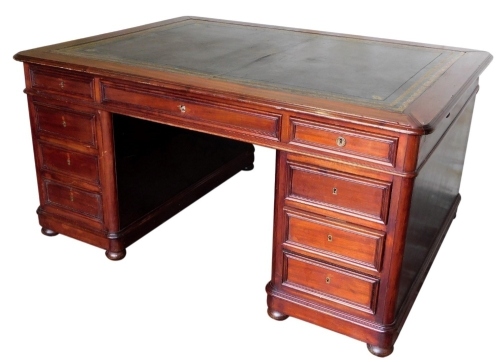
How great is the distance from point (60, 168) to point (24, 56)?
0.54m

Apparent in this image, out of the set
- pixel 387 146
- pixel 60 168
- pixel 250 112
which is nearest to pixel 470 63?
pixel 387 146

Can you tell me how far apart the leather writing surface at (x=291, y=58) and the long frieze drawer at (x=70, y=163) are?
1.48ft

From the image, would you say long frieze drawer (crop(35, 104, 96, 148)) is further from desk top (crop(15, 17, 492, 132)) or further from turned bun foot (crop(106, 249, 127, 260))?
turned bun foot (crop(106, 249, 127, 260))

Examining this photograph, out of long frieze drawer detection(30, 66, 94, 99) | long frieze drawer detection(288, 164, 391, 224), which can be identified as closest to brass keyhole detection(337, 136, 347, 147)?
long frieze drawer detection(288, 164, 391, 224)

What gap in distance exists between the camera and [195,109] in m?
2.42

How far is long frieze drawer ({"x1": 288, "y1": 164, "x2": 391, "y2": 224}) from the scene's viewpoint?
85.7 inches

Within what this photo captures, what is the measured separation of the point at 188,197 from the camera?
3445 millimetres

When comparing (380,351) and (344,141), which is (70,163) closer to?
(344,141)

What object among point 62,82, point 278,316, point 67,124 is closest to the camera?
point 278,316

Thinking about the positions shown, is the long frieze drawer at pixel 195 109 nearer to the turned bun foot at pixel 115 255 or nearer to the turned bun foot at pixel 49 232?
the turned bun foot at pixel 115 255

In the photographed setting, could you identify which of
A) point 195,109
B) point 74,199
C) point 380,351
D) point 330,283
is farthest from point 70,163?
point 380,351

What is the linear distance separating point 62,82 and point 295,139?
1113 millimetres

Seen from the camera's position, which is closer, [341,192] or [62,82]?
[341,192]

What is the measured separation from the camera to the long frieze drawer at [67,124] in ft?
9.05
